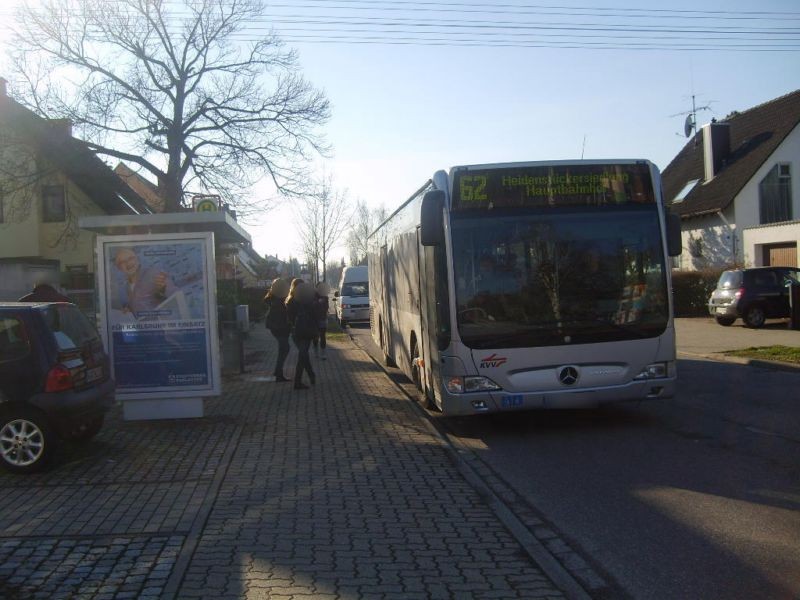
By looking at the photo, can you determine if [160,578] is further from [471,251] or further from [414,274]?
[414,274]

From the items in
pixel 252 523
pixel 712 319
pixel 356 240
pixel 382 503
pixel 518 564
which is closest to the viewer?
pixel 518 564

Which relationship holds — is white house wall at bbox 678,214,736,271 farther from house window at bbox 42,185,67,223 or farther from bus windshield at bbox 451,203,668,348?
bus windshield at bbox 451,203,668,348

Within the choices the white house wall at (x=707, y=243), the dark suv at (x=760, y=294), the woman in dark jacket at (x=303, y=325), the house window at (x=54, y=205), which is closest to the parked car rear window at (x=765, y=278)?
the dark suv at (x=760, y=294)

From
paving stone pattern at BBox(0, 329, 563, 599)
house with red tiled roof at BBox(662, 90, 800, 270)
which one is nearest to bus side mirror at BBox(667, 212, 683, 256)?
paving stone pattern at BBox(0, 329, 563, 599)

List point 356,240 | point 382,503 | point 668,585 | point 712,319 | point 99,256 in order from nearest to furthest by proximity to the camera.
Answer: point 668,585, point 382,503, point 99,256, point 712,319, point 356,240

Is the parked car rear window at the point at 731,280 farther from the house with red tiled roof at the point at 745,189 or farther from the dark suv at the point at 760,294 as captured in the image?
the house with red tiled roof at the point at 745,189

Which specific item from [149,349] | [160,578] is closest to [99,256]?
[149,349]

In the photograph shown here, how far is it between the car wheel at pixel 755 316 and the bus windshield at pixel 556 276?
1613cm

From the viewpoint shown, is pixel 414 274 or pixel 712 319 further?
pixel 712 319

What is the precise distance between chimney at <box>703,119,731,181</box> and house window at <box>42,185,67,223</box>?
95.8ft

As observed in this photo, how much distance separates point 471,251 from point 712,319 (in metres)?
21.6

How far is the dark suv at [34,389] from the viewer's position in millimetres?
7688

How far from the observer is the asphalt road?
4852mm

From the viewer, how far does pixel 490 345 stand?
8.76m
